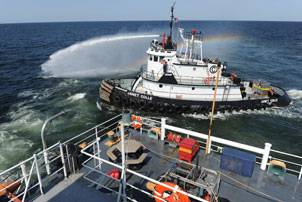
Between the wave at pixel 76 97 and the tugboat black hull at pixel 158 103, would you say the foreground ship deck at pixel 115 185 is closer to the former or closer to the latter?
the tugboat black hull at pixel 158 103

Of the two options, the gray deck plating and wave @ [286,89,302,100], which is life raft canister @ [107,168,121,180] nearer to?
the gray deck plating

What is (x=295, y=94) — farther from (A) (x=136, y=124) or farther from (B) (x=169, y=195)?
(B) (x=169, y=195)

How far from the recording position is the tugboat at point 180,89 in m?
26.9

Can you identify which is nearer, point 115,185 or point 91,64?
point 115,185

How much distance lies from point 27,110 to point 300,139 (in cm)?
3138

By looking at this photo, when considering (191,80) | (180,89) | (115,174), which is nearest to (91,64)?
(180,89)

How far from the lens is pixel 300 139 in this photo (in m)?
23.1

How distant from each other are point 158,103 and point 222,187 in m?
17.8

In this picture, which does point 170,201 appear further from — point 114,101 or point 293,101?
point 293,101

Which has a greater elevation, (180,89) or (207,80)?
(207,80)

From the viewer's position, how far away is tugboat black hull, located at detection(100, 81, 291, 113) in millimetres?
26812

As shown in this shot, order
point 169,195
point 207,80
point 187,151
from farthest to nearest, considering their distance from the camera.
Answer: point 207,80, point 187,151, point 169,195

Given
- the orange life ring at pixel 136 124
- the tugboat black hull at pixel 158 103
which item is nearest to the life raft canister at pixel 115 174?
the orange life ring at pixel 136 124

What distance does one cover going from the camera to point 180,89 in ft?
88.8
